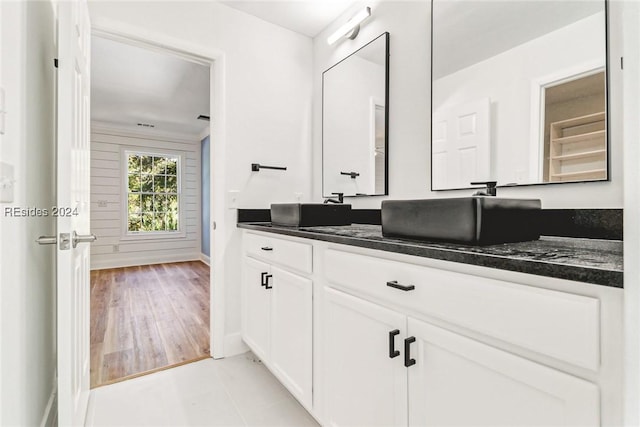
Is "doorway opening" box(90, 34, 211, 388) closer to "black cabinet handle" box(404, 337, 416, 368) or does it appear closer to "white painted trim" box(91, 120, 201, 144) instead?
"white painted trim" box(91, 120, 201, 144)

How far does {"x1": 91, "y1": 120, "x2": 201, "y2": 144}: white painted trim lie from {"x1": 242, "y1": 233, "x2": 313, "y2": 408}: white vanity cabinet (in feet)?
15.0

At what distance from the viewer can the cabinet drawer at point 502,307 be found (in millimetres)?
583

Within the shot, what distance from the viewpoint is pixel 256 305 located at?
1.87 meters

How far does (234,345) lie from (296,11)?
2343mm

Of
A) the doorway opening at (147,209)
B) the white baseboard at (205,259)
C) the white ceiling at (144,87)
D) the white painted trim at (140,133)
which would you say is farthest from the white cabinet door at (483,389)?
the white painted trim at (140,133)

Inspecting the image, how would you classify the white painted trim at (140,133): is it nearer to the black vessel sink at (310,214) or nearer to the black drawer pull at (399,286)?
the black vessel sink at (310,214)

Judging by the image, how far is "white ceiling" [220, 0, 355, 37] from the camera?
213cm

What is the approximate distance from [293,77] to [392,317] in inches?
81.3

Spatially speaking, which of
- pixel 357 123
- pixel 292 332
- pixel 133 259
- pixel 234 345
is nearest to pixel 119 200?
pixel 133 259

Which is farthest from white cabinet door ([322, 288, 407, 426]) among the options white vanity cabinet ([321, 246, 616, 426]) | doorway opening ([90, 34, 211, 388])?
doorway opening ([90, 34, 211, 388])

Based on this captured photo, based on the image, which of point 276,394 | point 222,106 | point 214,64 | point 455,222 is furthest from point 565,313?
point 214,64

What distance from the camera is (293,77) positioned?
2457 millimetres

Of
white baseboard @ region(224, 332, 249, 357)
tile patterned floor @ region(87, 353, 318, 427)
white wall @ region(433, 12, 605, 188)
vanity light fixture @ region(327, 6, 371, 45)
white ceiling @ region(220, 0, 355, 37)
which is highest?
white ceiling @ region(220, 0, 355, 37)

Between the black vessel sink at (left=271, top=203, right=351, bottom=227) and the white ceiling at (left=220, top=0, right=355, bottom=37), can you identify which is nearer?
the black vessel sink at (left=271, top=203, right=351, bottom=227)
